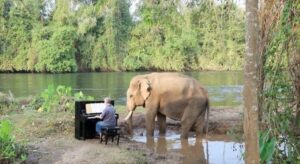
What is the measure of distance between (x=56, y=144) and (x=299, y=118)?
5643mm

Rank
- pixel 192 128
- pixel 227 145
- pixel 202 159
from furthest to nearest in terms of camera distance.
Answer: pixel 192 128, pixel 227 145, pixel 202 159

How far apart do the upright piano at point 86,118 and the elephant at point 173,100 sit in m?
2.17

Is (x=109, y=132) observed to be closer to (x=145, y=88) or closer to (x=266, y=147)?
(x=145, y=88)

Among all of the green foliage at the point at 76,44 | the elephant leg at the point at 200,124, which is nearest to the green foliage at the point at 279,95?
the elephant leg at the point at 200,124

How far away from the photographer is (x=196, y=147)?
510 inches

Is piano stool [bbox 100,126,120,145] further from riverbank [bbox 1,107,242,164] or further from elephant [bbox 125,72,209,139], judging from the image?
elephant [bbox 125,72,209,139]

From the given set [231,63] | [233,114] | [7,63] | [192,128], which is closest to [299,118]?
[231,63]

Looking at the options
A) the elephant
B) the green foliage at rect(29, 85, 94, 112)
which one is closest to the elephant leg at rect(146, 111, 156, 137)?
the elephant

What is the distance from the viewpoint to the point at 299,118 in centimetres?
719

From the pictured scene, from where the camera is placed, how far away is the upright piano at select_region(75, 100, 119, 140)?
1181 centimetres

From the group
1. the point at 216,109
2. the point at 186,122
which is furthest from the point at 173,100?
the point at 216,109

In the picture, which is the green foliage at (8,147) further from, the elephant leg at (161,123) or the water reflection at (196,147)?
the elephant leg at (161,123)

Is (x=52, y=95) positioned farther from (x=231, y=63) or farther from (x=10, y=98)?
(x=231, y=63)

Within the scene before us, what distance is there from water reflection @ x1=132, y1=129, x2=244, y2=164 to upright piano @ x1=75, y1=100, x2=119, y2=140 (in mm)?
1495
